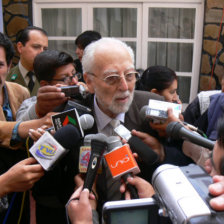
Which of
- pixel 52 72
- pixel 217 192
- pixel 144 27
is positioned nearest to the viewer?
pixel 217 192

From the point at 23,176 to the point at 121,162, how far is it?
345 mm

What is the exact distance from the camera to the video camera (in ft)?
1.46

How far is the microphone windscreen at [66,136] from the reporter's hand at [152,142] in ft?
0.77

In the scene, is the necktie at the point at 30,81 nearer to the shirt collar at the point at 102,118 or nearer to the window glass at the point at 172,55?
the shirt collar at the point at 102,118

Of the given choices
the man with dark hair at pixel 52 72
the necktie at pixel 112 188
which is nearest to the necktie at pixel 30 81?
the man with dark hair at pixel 52 72

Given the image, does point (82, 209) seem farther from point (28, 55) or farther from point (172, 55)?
point (172, 55)

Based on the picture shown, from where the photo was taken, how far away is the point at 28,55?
2326 millimetres

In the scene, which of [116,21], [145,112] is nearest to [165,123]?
[145,112]

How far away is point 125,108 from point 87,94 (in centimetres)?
22

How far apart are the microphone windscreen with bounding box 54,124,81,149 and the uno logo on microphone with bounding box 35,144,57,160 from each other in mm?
32

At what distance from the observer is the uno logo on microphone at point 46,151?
0.88 meters

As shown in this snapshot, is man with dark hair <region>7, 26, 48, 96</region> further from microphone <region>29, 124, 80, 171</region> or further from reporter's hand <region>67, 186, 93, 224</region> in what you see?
reporter's hand <region>67, 186, 93, 224</region>

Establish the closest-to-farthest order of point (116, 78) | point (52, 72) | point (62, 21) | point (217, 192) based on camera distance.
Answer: point (217, 192) → point (116, 78) → point (52, 72) → point (62, 21)

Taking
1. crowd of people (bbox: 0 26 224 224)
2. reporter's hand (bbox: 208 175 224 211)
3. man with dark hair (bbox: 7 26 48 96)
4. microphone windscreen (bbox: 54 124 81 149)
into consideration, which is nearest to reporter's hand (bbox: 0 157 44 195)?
crowd of people (bbox: 0 26 224 224)
